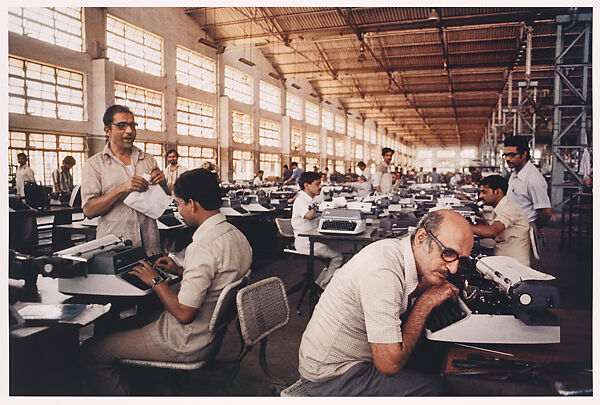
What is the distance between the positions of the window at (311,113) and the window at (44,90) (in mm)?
13321

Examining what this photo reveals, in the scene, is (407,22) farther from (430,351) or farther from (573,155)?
(430,351)

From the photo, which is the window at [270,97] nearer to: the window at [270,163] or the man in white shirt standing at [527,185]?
the window at [270,163]

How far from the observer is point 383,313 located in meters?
1.38

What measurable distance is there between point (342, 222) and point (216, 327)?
2296mm

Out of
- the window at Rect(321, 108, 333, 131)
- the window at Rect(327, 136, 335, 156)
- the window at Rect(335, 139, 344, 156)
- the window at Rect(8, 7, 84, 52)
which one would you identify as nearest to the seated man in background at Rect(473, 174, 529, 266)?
the window at Rect(8, 7, 84, 52)

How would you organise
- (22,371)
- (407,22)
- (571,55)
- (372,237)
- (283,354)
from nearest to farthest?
1. (22,371)
2. (283,354)
3. (372,237)
4. (407,22)
5. (571,55)

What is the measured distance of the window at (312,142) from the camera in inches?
936

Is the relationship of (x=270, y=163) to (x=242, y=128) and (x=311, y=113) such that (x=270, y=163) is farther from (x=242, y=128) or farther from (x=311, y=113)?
(x=311, y=113)

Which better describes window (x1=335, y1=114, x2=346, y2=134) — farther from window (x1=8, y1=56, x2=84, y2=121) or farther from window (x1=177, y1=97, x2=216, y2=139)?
window (x1=8, y1=56, x2=84, y2=121)

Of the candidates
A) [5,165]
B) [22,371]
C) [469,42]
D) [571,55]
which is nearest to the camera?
[22,371]

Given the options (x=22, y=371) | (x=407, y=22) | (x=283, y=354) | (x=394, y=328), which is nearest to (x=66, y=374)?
(x=22, y=371)

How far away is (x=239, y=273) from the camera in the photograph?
77.5 inches
